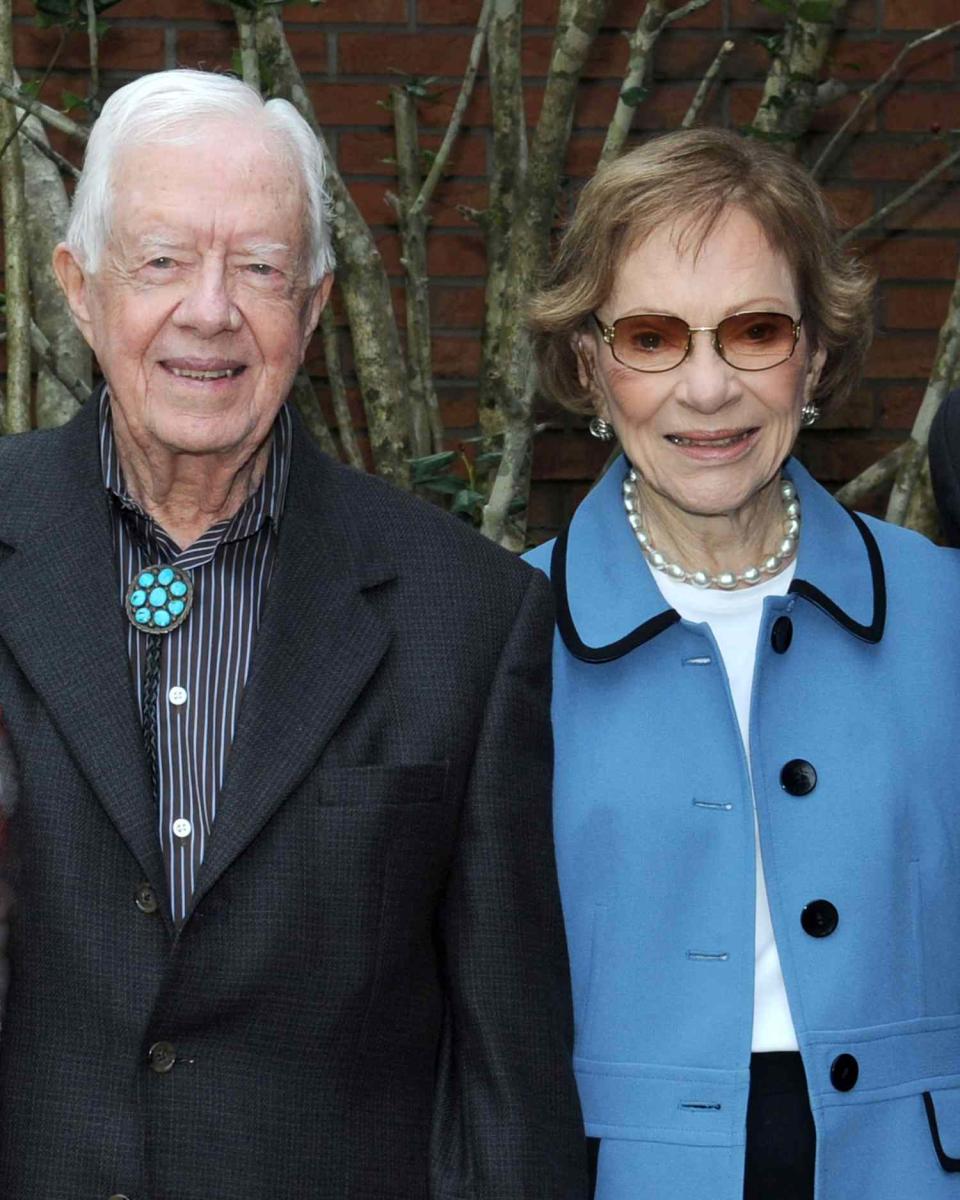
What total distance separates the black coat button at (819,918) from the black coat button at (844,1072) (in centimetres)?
A: 16

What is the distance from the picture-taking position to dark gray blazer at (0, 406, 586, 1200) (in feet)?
7.63

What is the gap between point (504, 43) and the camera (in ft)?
13.0

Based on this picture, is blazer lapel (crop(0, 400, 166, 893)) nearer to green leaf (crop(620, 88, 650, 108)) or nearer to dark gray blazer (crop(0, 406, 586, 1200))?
dark gray blazer (crop(0, 406, 586, 1200))

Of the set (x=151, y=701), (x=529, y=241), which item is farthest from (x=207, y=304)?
(x=529, y=241)

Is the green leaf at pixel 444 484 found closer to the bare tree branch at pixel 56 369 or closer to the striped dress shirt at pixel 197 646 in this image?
the bare tree branch at pixel 56 369

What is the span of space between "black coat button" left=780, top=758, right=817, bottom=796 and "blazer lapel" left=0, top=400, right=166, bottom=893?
0.89 m

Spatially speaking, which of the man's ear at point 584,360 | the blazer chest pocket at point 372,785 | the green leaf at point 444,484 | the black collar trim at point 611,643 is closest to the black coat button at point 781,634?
the black collar trim at point 611,643

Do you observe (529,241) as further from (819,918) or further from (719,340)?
(819,918)

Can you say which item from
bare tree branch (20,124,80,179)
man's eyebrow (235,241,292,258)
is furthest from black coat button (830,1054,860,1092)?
bare tree branch (20,124,80,179)

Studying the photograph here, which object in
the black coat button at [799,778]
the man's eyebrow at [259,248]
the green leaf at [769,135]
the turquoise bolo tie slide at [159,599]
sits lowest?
the black coat button at [799,778]

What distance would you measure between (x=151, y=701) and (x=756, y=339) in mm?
1000

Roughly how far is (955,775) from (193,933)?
3.56 feet

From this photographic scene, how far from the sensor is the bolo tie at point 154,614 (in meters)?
2.42

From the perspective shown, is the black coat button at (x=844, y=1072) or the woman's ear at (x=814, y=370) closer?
the black coat button at (x=844, y=1072)
